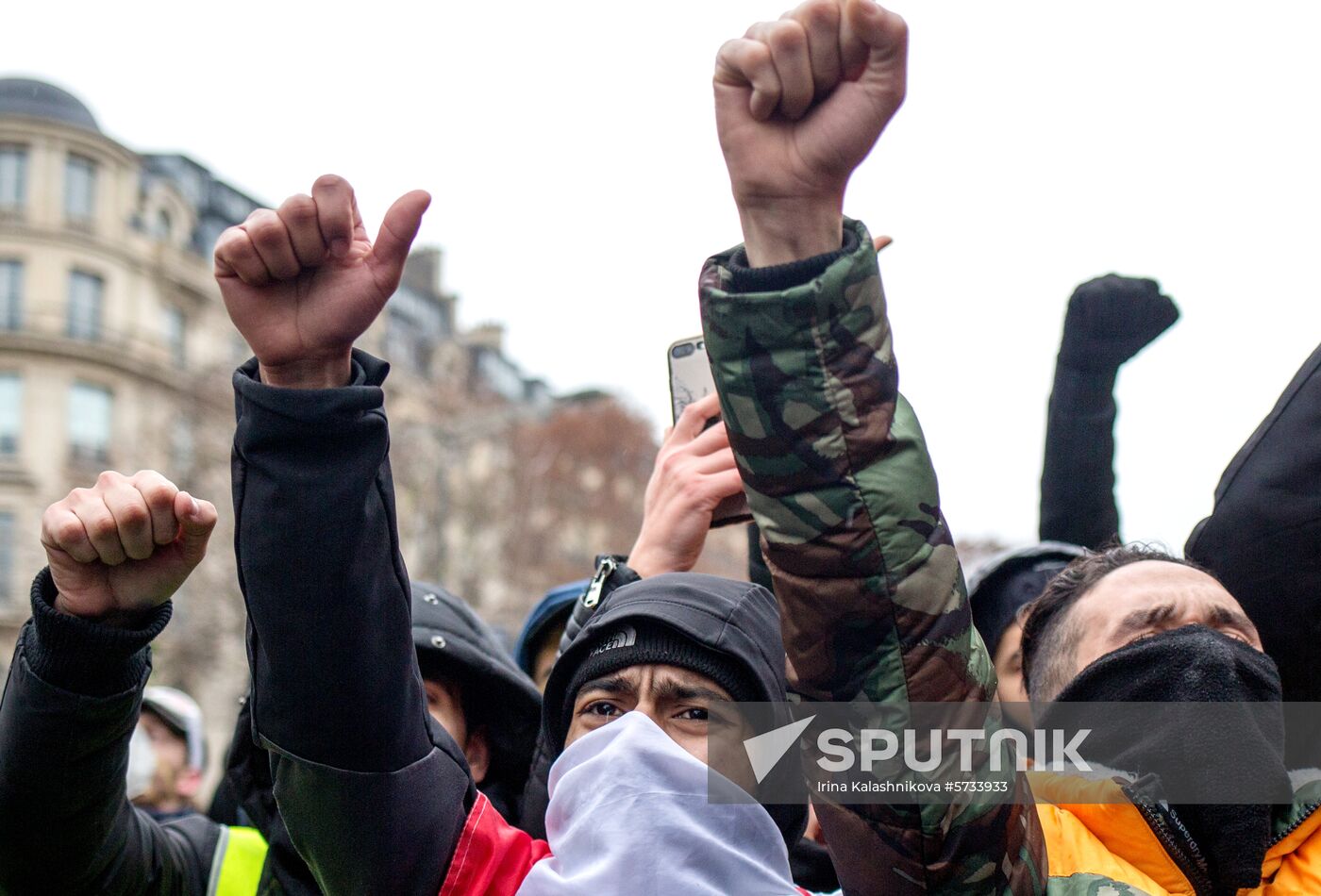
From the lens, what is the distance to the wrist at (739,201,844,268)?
1.60 metres

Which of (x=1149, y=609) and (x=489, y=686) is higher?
(x=1149, y=609)

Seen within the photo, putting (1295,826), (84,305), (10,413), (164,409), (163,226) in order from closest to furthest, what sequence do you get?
(1295,826), (10,413), (84,305), (164,409), (163,226)

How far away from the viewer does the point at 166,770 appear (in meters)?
4.75

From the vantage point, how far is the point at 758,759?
7.70 ft

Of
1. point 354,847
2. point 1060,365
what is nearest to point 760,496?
point 354,847

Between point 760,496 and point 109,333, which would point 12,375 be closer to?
point 109,333

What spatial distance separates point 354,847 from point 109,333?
3383 centimetres

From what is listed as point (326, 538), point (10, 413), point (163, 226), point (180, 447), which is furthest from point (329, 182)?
point (163, 226)

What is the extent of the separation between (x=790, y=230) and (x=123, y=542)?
3.52 ft

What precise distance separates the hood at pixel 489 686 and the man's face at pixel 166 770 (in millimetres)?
1994

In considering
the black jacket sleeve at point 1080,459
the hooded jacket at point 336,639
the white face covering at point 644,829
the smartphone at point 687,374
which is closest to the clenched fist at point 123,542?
the hooded jacket at point 336,639

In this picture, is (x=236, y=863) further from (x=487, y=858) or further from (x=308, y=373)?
(x=308, y=373)

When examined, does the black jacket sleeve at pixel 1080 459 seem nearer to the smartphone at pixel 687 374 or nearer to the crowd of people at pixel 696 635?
the crowd of people at pixel 696 635

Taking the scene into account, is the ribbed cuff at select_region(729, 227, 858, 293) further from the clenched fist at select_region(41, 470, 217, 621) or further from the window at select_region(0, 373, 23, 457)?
the window at select_region(0, 373, 23, 457)
